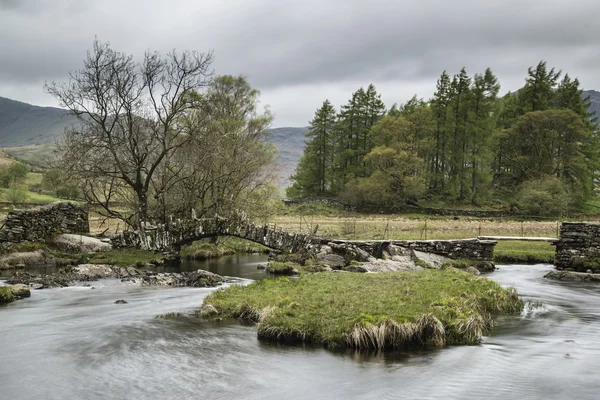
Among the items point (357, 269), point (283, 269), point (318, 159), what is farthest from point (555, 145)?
point (283, 269)

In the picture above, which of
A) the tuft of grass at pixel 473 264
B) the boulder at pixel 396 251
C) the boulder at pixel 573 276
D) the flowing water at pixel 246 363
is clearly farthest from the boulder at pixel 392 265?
the flowing water at pixel 246 363

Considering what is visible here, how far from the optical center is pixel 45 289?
1997 centimetres

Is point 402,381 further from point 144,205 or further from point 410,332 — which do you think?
point 144,205

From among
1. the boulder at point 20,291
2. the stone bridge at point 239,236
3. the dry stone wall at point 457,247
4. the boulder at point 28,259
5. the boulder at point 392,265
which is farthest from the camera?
the dry stone wall at point 457,247

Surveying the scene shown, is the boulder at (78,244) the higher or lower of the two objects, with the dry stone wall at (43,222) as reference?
lower

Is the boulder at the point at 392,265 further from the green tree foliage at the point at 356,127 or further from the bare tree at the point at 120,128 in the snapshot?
the green tree foliage at the point at 356,127

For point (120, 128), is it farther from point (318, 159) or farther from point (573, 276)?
point (318, 159)

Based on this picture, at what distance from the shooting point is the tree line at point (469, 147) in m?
68.5

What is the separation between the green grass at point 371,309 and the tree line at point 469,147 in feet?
164

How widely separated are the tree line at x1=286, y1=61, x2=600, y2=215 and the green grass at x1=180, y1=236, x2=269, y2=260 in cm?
3420

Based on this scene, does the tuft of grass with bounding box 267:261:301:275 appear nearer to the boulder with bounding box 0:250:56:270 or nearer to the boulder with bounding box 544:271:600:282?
the boulder with bounding box 0:250:56:270

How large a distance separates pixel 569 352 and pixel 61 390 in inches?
473

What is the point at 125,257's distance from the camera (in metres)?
27.5

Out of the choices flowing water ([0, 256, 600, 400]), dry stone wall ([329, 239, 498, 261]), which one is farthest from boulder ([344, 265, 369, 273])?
flowing water ([0, 256, 600, 400])
